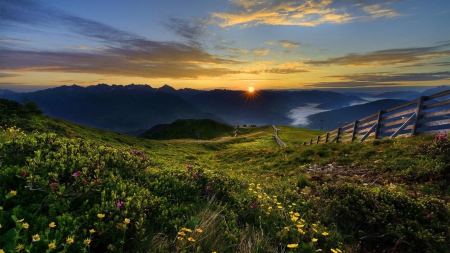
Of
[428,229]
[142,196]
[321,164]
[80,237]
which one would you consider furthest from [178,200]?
[321,164]

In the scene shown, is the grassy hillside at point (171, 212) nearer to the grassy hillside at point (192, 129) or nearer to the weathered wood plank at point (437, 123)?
the weathered wood plank at point (437, 123)

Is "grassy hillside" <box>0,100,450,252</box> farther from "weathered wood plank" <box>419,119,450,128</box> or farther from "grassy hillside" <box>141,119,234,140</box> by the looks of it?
"grassy hillside" <box>141,119,234,140</box>

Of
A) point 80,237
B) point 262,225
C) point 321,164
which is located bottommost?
point 321,164

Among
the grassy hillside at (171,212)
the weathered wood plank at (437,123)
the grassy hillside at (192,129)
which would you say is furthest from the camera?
the grassy hillside at (192,129)

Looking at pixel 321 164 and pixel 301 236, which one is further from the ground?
pixel 301 236

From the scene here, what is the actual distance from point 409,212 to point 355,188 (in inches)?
49.2

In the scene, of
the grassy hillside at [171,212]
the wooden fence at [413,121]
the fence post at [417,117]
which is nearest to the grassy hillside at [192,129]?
the wooden fence at [413,121]

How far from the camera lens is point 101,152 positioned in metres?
5.86

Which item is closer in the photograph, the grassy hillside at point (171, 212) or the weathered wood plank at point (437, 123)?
the grassy hillside at point (171, 212)

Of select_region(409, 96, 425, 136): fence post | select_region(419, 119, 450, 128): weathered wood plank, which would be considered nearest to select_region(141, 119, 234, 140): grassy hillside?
select_region(409, 96, 425, 136): fence post

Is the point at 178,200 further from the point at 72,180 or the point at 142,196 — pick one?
the point at 72,180

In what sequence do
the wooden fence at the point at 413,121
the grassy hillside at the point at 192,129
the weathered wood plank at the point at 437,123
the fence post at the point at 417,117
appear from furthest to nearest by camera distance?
the grassy hillside at the point at 192,129 < the fence post at the point at 417,117 < the wooden fence at the point at 413,121 < the weathered wood plank at the point at 437,123

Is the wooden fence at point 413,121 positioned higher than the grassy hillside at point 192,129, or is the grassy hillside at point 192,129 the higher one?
the wooden fence at point 413,121

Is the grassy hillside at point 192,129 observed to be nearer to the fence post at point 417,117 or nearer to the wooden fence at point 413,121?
the wooden fence at point 413,121
